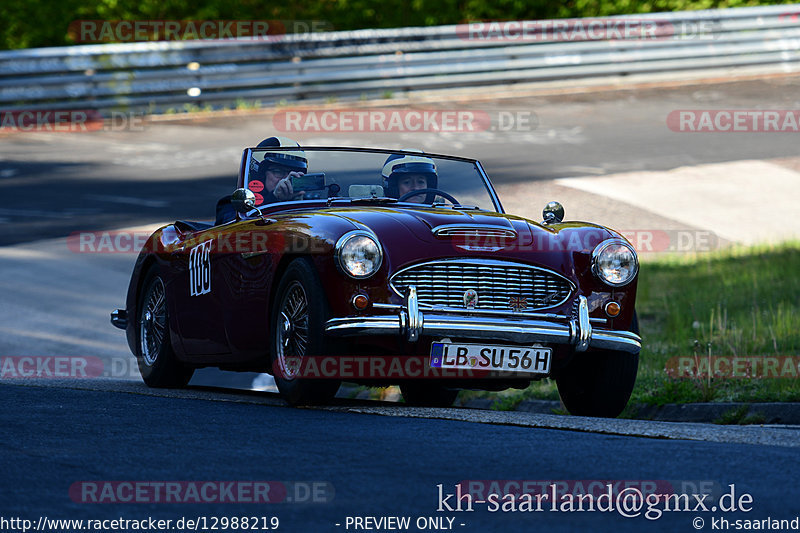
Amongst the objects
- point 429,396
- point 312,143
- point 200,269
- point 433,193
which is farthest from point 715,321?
point 312,143

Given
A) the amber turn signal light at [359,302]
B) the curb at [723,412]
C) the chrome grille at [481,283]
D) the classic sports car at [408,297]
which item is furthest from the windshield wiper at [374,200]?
the curb at [723,412]

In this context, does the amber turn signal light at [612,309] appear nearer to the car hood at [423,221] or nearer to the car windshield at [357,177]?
the car hood at [423,221]

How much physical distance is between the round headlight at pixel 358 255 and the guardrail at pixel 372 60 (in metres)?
16.4

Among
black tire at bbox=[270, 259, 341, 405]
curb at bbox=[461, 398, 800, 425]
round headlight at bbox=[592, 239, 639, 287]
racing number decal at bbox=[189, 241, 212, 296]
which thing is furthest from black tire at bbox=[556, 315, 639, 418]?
racing number decal at bbox=[189, 241, 212, 296]

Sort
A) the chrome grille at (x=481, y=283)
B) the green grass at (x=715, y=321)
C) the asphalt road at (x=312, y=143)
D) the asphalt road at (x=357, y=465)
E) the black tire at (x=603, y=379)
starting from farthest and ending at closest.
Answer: the asphalt road at (x=312, y=143) < the green grass at (x=715, y=321) < the black tire at (x=603, y=379) < the chrome grille at (x=481, y=283) < the asphalt road at (x=357, y=465)

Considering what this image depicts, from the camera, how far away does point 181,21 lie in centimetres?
2806

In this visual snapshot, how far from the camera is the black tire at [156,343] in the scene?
8.71 m

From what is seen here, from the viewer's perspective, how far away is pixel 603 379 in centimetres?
725

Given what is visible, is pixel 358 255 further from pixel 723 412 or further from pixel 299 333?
pixel 723 412

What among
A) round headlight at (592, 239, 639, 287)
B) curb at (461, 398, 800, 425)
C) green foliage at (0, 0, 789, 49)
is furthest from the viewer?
green foliage at (0, 0, 789, 49)

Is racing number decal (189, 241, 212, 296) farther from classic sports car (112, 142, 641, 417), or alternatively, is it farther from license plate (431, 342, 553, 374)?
license plate (431, 342, 553, 374)

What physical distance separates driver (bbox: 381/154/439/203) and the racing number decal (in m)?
1.11

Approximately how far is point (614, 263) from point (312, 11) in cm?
2315

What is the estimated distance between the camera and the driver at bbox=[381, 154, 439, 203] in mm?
8086
